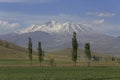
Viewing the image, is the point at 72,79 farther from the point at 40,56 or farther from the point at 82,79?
the point at 40,56

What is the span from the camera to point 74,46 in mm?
153750

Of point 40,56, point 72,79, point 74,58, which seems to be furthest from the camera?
point 40,56

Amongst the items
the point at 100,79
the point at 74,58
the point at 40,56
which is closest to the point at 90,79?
the point at 100,79

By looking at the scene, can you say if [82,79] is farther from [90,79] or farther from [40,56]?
[40,56]

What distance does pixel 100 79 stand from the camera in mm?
67250

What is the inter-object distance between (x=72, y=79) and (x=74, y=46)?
87639 mm

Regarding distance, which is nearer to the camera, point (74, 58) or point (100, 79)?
point (100, 79)

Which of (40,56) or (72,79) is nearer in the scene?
(72,79)

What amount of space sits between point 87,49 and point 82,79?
101 m

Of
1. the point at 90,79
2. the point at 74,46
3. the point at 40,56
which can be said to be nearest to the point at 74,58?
the point at 74,46

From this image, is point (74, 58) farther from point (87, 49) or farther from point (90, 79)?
point (90, 79)

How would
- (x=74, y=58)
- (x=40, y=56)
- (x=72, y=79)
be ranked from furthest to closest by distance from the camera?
(x=40, y=56) → (x=74, y=58) → (x=72, y=79)

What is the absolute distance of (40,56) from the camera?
6265 inches

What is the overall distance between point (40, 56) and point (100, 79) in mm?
93287
